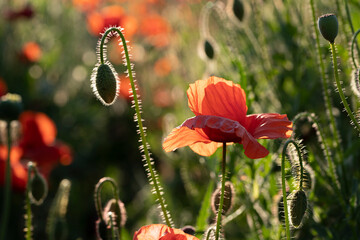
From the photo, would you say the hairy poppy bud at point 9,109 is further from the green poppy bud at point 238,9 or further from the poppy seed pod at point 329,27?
the poppy seed pod at point 329,27

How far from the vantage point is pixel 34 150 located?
2.74m

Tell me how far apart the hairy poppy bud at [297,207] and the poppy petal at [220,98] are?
0.19m

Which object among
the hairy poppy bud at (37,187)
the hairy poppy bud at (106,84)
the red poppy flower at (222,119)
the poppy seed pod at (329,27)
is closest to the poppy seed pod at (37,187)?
the hairy poppy bud at (37,187)

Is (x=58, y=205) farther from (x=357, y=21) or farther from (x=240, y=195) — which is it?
(x=357, y=21)

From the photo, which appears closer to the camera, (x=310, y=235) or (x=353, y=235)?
(x=353, y=235)

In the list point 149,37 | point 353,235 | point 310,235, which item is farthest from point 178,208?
point 149,37


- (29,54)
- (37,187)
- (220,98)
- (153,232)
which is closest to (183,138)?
(220,98)

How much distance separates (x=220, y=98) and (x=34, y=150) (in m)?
1.74

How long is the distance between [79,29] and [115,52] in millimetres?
429

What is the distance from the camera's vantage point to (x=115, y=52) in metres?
5.50

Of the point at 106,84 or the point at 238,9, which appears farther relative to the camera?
the point at 238,9

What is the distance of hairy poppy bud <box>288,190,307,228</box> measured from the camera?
1.18m

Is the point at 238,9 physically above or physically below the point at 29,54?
below

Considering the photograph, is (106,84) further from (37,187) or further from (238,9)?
(238,9)
